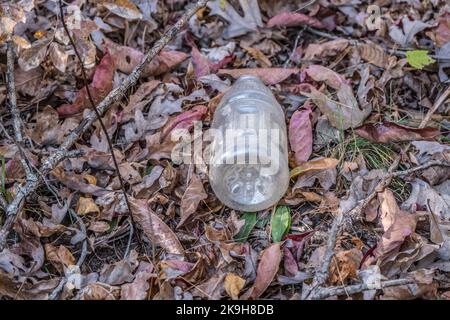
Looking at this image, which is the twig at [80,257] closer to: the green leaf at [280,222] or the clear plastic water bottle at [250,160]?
the clear plastic water bottle at [250,160]

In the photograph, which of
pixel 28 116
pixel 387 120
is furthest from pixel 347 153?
pixel 28 116

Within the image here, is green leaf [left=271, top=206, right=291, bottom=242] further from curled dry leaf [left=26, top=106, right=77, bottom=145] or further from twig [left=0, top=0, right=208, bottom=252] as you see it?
curled dry leaf [left=26, top=106, right=77, bottom=145]

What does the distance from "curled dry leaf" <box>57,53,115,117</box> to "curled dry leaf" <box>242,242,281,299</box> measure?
1.59 m

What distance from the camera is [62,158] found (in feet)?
11.1

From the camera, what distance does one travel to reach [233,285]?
→ 2.89 metres

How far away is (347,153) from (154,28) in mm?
1733

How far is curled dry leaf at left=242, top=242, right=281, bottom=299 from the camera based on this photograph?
2.90 m

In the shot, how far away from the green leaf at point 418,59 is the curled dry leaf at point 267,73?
76cm

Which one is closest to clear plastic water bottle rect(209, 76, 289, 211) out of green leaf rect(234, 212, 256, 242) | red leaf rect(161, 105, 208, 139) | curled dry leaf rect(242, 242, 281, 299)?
green leaf rect(234, 212, 256, 242)

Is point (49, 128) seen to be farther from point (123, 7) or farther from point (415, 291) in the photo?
point (415, 291)

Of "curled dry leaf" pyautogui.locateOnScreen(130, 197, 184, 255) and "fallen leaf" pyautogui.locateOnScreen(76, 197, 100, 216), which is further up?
"fallen leaf" pyautogui.locateOnScreen(76, 197, 100, 216)

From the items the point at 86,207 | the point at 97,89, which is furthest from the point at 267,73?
the point at 86,207

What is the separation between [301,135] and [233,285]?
1151 mm

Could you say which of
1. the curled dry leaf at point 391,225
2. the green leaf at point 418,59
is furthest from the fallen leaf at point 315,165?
the green leaf at point 418,59
